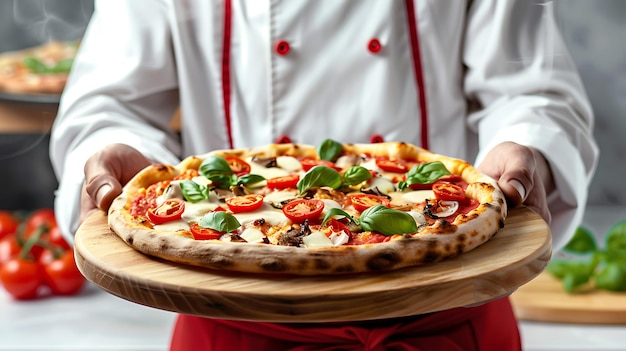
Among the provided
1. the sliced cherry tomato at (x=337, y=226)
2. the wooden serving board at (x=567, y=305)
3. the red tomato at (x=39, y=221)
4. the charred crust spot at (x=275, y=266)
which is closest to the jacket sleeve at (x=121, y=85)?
the sliced cherry tomato at (x=337, y=226)

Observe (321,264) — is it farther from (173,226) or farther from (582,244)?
(582,244)

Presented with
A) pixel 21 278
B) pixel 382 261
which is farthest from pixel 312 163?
pixel 21 278

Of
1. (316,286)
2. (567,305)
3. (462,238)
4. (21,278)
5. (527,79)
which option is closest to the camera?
(316,286)

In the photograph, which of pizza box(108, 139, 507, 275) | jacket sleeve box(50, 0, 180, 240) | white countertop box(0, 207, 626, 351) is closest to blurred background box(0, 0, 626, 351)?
white countertop box(0, 207, 626, 351)

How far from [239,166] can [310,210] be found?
0.29 m

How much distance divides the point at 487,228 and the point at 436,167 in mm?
237

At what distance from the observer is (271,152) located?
5.04 feet

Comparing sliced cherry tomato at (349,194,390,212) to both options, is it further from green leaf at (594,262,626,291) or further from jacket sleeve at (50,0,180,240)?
green leaf at (594,262,626,291)

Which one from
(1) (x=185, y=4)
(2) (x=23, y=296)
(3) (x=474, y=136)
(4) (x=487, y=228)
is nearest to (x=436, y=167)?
(4) (x=487, y=228)

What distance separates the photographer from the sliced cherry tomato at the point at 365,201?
125 cm

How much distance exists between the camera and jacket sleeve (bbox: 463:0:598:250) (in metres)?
1.53

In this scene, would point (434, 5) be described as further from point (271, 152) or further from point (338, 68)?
point (271, 152)

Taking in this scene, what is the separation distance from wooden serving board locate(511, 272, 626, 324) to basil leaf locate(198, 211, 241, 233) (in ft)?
5.08

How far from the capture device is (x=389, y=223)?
3.66 feet
